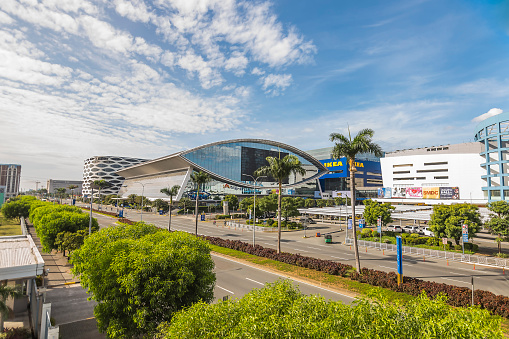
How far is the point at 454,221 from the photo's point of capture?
109 feet

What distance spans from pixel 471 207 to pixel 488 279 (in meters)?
13.7

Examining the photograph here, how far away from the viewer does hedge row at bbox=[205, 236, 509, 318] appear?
15.9m

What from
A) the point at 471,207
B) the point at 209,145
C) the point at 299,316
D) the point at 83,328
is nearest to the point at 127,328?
the point at 83,328

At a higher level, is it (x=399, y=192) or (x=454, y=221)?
(x=399, y=192)

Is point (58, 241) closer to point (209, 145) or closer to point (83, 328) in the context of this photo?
point (83, 328)

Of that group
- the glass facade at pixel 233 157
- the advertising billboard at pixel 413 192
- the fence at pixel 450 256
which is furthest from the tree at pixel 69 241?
the advertising billboard at pixel 413 192

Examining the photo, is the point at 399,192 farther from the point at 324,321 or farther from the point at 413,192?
the point at 324,321

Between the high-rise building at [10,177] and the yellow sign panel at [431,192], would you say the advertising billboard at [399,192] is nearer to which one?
the yellow sign panel at [431,192]

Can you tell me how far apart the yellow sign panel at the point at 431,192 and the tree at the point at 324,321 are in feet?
337

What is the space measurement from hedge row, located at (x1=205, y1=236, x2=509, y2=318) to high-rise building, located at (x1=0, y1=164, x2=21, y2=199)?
182 metres

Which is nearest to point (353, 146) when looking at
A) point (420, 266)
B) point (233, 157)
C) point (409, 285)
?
point (409, 285)

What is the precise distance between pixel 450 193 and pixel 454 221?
232 ft

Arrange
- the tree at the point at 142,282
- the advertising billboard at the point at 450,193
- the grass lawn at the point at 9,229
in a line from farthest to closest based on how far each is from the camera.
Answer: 1. the advertising billboard at the point at 450,193
2. the grass lawn at the point at 9,229
3. the tree at the point at 142,282

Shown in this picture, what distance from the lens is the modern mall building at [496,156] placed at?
7544cm
